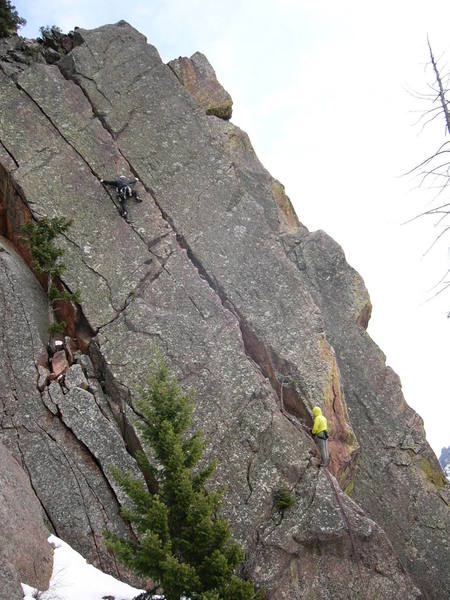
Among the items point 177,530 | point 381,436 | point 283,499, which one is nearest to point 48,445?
point 177,530

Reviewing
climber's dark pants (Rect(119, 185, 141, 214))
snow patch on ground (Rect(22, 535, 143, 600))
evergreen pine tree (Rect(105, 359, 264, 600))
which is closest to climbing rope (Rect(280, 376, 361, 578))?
evergreen pine tree (Rect(105, 359, 264, 600))

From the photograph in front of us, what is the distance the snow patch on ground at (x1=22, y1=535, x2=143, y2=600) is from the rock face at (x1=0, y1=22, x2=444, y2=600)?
52 centimetres

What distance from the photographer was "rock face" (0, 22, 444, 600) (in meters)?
13.5

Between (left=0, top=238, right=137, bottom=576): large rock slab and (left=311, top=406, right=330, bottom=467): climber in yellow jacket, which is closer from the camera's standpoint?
(left=0, top=238, right=137, bottom=576): large rock slab

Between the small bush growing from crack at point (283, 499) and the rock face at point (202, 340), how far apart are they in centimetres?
17

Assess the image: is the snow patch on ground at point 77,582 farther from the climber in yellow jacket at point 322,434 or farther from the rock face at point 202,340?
the climber in yellow jacket at point 322,434

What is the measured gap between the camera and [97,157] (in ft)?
70.4

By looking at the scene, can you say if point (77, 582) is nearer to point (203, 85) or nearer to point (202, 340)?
point (202, 340)

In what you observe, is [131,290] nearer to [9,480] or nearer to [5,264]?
[5,264]

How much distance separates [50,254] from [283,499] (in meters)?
11.4

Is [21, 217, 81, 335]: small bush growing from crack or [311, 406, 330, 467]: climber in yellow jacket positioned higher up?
[21, 217, 81, 335]: small bush growing from crack

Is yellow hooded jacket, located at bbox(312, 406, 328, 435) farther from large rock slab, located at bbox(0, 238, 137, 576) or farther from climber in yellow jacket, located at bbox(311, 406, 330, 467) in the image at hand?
large rock slab, located at bbox(0, 238, 137, 576)

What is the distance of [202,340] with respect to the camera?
1712 centimetres

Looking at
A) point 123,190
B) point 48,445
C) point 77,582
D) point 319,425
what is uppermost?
point 123,190
